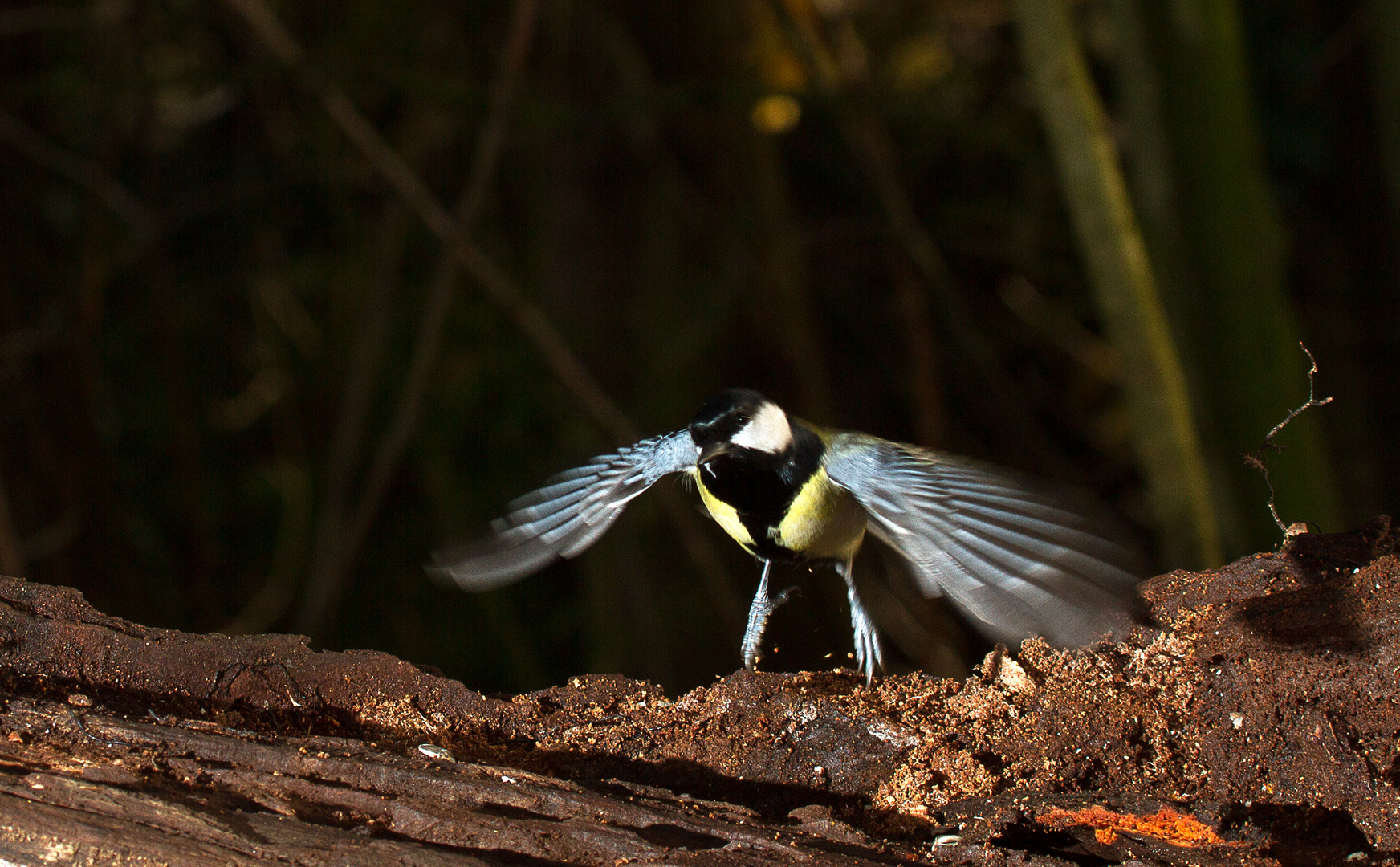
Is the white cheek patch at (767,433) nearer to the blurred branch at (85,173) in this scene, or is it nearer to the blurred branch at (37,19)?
the blurred branch at (85,173)

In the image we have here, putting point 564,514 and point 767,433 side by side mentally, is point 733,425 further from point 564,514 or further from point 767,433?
point 564,514

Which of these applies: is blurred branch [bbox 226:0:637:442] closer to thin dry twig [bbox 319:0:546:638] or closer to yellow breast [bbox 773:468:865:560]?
thin dry twig [bbox 319:0:546:638]

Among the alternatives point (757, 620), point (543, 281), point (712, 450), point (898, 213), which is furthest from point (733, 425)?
point (543, 281)

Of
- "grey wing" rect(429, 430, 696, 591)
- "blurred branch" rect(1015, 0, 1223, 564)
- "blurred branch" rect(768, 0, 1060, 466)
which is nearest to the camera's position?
"grey wing" rect(429, 430, 696, 591)

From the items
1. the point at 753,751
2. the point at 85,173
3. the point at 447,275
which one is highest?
the point at 85,173

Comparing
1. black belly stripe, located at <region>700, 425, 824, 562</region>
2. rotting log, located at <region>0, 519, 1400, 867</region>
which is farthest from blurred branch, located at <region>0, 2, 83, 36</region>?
black belly stripe, located at <region>700, 425, 824, 562</region>

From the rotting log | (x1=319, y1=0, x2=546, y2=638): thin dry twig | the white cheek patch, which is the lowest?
the rotting log

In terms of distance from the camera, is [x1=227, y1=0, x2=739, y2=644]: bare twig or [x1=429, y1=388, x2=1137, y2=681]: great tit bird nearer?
[x1=429, y1=388, x2=1137, y2=681]: great tit bird

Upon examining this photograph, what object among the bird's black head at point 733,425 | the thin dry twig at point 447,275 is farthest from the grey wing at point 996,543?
the thin dry twig at point 447,275
